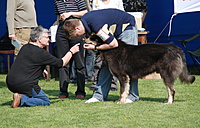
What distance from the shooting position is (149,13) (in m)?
10.2

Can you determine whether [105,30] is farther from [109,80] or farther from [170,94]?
[170,94]

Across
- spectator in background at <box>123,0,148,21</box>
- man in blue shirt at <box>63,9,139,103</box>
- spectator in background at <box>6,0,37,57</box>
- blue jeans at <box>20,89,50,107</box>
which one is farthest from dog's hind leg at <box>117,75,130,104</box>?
spectator in background at <box>123,0,148,21</box>

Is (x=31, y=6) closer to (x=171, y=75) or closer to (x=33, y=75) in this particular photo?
(x=33, y=75)

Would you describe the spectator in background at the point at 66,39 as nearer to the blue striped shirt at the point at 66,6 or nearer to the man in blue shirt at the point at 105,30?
the blue striped shirt at the point at 66,6

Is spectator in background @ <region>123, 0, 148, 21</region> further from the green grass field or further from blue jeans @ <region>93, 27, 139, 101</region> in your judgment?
blue jeans @ <region>93, 27, 139, 101</region>

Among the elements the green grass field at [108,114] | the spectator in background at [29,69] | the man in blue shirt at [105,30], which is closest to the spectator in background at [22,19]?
the green grass field at [108,114]

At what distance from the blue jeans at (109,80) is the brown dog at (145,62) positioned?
0.17 metres

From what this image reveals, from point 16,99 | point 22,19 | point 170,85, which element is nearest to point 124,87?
point 170,85

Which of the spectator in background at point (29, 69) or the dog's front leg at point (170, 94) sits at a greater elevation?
the spectator in background at point (29, 69)

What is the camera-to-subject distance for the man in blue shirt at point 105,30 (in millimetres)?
5121

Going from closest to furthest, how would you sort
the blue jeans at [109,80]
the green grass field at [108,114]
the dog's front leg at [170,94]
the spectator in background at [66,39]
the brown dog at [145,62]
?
the green grass field at [108,114], the brown dog at [145,62], the dog's front leg at [170,94], the blue jeans at [109,80], the spectator in background at [66,39]

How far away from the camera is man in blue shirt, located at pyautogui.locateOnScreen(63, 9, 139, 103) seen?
5.12 meters

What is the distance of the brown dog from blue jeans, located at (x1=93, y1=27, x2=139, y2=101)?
0.56 feet

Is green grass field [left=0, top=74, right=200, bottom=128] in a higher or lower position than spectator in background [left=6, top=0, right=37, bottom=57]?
lower
